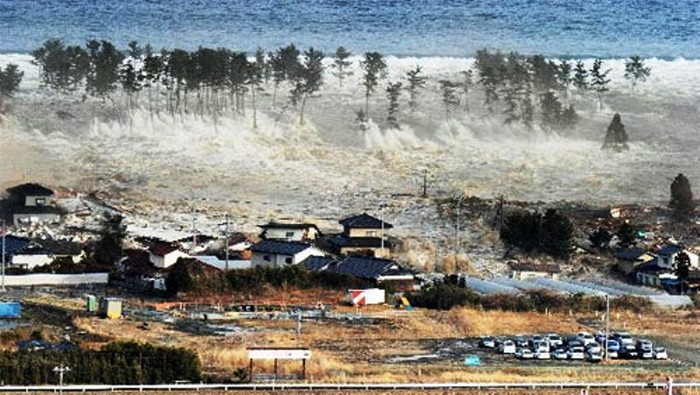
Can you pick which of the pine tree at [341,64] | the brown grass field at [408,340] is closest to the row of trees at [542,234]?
the brown grass field at [408,340]

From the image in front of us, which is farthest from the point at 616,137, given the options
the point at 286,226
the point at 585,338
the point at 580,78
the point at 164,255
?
the point at 585,338

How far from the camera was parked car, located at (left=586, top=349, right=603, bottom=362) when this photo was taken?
69.6ft

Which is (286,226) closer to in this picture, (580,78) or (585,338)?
(585,338)

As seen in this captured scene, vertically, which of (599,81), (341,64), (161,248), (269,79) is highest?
(341,64)

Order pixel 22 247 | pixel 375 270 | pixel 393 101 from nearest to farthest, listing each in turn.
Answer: pixel 375 270 → pixel 22 247 → pixel 393 101

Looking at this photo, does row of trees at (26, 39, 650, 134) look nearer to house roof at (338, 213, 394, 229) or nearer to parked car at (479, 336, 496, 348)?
house roof at (338, 213, 394, 229)

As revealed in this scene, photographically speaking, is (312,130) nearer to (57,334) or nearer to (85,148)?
(85,148)

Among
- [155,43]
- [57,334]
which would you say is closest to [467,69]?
[155,43]

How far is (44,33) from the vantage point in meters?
37.8

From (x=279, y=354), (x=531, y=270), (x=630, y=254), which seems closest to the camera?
(x=279, y=354)

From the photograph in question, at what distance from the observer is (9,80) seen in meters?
35.6

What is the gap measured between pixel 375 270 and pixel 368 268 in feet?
0.56

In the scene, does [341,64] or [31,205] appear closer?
[31,205]

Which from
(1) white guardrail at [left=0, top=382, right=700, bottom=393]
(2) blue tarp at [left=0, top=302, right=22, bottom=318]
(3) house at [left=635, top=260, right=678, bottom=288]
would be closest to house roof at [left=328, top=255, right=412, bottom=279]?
(3) house at [left=635, top=260, right=678, bottom=288]
